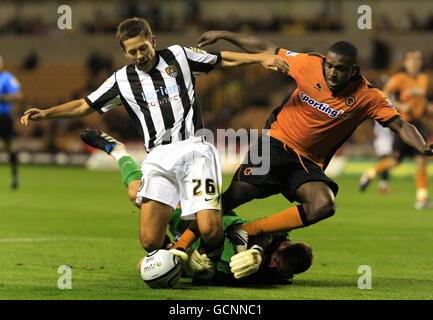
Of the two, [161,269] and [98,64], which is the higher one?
[98,64]

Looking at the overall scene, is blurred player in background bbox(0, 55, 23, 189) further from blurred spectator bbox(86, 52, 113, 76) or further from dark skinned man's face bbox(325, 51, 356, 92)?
blurred spectator bbox(86, 52, 113, 76)

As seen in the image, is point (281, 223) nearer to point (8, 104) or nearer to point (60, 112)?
point (60, 112)

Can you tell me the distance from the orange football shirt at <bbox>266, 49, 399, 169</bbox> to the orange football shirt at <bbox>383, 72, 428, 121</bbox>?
23.1ft

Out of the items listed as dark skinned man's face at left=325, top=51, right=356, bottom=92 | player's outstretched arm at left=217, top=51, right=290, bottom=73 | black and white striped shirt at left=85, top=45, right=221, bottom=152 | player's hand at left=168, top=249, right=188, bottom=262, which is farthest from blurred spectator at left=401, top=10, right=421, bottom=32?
player's hand at left=168, top=249, right=188, bottom=262

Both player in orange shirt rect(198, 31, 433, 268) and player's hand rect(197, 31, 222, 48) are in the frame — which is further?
player's hand rect(197, 31, 222, 48)

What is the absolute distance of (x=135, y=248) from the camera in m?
8.13

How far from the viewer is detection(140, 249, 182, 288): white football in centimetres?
568

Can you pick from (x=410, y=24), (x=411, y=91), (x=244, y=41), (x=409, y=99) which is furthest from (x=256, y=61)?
(x=410, y=24)

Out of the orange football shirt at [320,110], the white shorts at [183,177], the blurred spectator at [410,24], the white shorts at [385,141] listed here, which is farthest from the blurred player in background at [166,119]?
the blurred spectator at [410,24]

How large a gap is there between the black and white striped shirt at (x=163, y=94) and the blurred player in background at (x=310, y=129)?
0.23 metres

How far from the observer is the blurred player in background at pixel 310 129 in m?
6.33

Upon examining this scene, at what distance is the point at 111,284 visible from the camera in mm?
5910

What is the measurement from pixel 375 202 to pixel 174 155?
28.1 ft

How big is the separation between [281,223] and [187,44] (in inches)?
939
